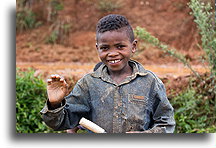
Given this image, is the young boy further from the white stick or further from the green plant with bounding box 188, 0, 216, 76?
the green plant with bounding box 188, 0, 216, 76

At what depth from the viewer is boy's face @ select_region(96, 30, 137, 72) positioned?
1591mm

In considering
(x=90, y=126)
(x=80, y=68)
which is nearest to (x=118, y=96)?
(x=90, y=126)

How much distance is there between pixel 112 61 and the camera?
1.62m

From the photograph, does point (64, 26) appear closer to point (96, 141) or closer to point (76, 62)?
point (76, 62)

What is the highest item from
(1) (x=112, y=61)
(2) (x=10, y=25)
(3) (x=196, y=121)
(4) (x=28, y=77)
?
(2) (x=10, y=25)

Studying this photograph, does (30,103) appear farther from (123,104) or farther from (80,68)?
(123,104)

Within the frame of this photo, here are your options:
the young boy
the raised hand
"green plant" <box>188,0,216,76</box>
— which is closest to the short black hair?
the young boy

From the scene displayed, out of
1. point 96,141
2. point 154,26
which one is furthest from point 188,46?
point 96,141

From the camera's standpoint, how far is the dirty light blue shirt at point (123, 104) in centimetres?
162

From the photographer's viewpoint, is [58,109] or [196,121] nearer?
[58,109]

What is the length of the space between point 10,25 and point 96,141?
71cm

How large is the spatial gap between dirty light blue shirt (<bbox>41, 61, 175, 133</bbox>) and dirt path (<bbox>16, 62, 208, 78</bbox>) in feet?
4.70

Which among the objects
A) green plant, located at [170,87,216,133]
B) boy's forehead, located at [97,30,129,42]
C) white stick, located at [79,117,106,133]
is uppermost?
boy's forehead, located at [97,30,129,42]

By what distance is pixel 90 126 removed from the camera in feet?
5.21
